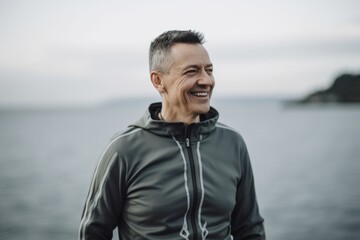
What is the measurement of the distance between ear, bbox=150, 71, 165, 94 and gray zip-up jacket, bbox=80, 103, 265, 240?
0.20m

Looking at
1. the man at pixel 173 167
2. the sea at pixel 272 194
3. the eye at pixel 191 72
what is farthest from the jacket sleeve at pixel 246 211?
the sea at pixel 272 194

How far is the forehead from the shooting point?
105 inches

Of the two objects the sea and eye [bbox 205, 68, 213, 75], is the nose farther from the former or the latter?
the sea

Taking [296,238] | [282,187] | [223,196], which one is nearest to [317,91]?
[282,187]

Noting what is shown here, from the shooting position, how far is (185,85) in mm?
2684

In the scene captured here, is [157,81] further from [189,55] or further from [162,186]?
[162,186]

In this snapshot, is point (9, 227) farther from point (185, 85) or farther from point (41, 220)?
point (185, 85)

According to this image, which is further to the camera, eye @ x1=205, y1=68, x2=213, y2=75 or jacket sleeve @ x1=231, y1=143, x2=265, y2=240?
jacket sleeve @ x1=231, y1=143, x2=265, y2=240

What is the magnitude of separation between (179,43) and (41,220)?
1939cm

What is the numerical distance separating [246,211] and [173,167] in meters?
0.66

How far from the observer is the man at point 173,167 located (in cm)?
257

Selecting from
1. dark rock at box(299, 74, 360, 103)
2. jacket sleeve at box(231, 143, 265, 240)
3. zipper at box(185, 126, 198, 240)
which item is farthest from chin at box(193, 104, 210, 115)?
dark rock at box(299, 74, 360, 103)

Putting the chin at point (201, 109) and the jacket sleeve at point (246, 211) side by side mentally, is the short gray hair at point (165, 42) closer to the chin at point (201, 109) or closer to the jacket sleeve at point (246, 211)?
the chin at point (201, 109)

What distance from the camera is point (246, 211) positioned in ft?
9.65
